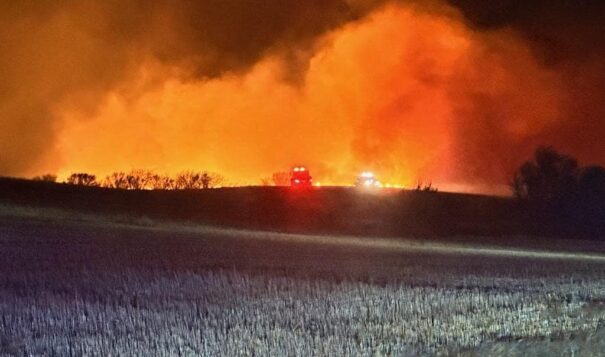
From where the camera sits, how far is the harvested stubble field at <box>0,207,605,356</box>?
44.0 ft

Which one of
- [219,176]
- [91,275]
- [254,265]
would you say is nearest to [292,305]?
[91,275]

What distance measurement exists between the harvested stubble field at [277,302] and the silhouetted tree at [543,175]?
3620cm

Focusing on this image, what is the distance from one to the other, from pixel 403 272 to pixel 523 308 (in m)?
7.26

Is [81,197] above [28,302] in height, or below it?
above

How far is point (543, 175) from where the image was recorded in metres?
70.1

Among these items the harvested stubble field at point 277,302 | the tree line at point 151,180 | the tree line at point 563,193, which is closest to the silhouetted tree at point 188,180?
the tree line at point 151,180

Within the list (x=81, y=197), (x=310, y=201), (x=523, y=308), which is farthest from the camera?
(x=310, y=201)

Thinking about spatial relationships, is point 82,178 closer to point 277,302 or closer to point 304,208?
point 304,208

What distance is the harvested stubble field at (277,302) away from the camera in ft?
44.0

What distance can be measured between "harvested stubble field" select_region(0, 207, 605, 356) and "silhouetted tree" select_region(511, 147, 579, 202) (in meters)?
36.2

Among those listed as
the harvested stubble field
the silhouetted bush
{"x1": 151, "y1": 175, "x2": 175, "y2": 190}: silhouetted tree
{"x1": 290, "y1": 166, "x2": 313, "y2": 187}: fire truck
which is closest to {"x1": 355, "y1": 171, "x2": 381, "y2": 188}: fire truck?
{"x1": 290, "y1": 166, "x2": 313, "y2": 187}: fire truck

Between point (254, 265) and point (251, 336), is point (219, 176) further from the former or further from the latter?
point (251, 336)

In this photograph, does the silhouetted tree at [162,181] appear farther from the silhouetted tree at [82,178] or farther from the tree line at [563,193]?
the tree line at [563,193]

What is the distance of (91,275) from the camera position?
20922mm
